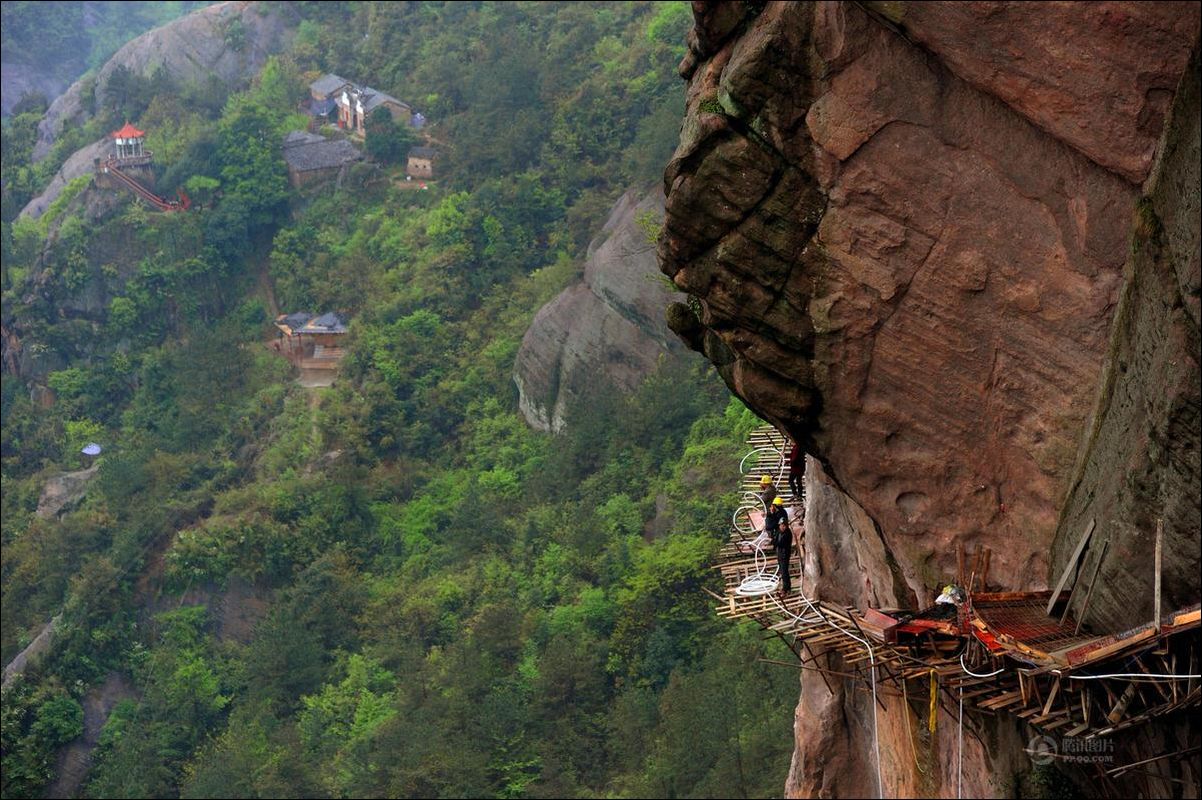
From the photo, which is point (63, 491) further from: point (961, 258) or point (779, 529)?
point (961, 258)

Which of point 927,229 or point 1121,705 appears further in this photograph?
point 927,229

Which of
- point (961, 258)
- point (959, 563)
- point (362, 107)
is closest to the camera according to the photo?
point (961, 258)

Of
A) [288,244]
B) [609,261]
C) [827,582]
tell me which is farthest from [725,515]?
[288,244]

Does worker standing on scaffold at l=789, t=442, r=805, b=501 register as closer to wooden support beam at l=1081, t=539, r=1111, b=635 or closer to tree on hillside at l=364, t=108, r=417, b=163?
wooden support beam at l=1081, t=539, r=1111, b=635

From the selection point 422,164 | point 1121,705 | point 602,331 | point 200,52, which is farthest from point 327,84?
point 1121,705

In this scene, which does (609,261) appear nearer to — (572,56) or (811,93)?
(572,56)

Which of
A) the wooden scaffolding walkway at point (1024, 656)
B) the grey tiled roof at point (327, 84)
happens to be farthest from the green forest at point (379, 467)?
the wooden scaffolding walkway at point (1024, 656)

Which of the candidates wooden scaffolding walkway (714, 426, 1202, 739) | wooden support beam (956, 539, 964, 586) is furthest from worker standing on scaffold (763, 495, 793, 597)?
wooden support beam (956, 539, 964, 586)
